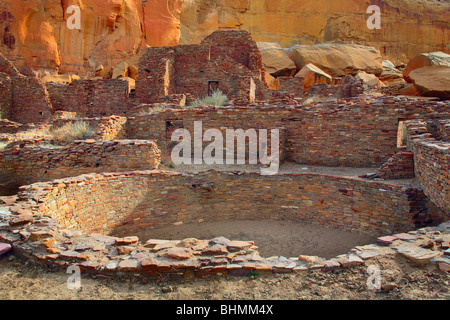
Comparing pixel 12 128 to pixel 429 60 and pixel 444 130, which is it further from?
pixel 429 60

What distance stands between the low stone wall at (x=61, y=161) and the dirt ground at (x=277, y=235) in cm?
195

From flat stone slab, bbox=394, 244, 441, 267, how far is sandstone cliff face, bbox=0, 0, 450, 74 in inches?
810

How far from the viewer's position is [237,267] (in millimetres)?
3514

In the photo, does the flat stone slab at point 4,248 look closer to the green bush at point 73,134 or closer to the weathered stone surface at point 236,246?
the weathered stone surface at point 236,246

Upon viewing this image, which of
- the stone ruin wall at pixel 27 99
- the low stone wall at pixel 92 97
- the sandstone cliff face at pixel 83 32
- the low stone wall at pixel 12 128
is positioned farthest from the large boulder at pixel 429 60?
the sandstone cliff face at pixel 83 32

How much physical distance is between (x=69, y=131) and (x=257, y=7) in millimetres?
30069

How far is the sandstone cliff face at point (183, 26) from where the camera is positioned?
1848 cm

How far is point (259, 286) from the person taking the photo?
132 inches

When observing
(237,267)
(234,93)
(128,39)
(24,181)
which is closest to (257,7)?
(128,39)

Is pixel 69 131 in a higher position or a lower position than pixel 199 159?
higher

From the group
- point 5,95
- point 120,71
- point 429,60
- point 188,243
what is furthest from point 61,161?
point 429,60

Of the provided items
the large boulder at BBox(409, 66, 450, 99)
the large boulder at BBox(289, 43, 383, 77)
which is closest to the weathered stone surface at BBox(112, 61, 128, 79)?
the large boulder at BBox(289, 43, 383, 77)

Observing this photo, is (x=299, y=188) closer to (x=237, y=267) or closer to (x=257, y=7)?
(x=237, y=267)

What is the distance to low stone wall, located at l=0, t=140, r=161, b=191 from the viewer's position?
7.59 meters
